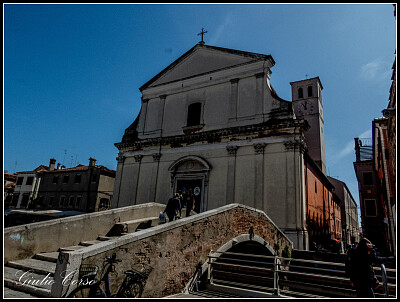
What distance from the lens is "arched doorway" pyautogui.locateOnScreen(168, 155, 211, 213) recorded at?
14.3 m

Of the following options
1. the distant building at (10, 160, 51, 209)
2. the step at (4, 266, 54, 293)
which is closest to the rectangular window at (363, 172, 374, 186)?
the step at (4, 266, 54, 293)

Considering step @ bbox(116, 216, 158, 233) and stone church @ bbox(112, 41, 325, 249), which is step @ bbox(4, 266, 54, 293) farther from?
stone church @ bbox(112, 41, 325, 249)

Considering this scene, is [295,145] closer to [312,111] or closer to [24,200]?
[312,111]

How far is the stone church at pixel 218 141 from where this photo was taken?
40.9 ft

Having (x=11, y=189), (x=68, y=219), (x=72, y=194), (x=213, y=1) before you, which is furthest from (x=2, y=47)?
(x=11, y=189)

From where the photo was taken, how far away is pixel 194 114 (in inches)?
648

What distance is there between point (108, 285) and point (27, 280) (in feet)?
5.75

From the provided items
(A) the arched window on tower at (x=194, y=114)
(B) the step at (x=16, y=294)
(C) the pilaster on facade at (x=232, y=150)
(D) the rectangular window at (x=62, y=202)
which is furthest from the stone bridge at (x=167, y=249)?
(D) the rectangular window at (x=62, y=202)

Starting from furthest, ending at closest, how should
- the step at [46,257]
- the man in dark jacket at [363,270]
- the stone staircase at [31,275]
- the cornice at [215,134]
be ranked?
1. the cornice at [215,134]
2. the step at [46,257]
3. the man in dark jacket at [363,270]
4. the stone staircase at [31,275]

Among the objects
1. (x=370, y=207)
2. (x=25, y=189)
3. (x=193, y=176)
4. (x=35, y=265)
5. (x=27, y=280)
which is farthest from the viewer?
(x=25, y=189)

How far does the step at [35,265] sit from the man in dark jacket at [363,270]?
5.72 meters

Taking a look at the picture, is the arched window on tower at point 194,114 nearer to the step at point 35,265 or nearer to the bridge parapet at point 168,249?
the bridge parapet at point 168,249

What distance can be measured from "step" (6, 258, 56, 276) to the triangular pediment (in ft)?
44.8

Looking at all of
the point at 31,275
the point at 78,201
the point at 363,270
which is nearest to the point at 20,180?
the point at 78,201
